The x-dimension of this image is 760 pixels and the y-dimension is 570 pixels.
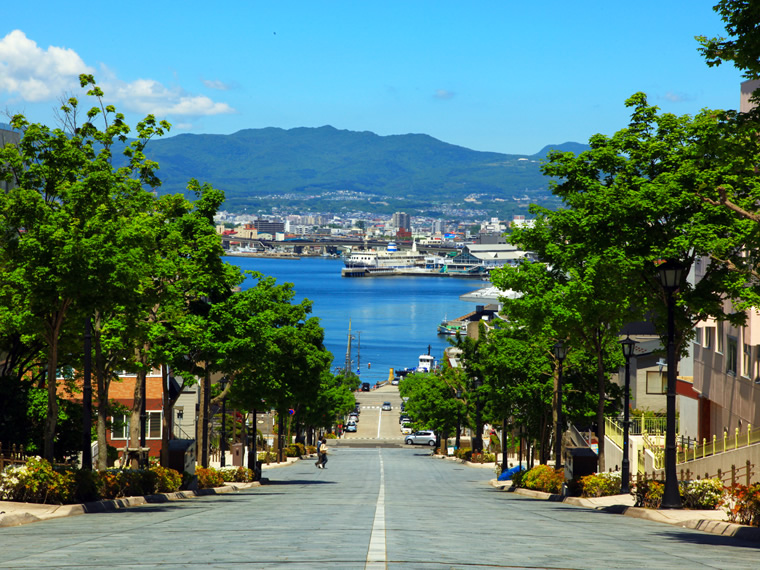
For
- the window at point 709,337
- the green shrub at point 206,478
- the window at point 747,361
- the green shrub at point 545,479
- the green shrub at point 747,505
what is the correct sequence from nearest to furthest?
the green shrub at point 747,505, the green shrub at point 545,479, the green shrub at point 206,478, the window at point 747,361, the window at point 709,337

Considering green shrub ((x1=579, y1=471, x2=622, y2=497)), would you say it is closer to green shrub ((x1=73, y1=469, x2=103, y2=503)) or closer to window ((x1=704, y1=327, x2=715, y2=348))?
green shrub ((x1=73, y1=469, x2=103, y2=503))

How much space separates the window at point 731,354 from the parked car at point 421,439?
72.0m

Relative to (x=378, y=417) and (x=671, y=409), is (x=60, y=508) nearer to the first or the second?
(x=671, y=409)

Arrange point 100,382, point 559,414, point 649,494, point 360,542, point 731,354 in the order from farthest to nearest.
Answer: point 731,354 → point 559,414 → point 100,382 → point 649,494 → point 360,542

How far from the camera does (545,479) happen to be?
1186 inches

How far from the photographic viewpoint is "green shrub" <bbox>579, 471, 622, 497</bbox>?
26.0m

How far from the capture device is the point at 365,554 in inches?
390

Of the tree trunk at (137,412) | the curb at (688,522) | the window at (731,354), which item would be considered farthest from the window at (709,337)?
the tree trunk at (137,412)

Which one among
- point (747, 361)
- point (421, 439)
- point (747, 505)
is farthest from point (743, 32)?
point (421, 439)

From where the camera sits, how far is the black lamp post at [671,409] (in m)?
18.8

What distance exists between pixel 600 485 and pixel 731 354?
579 inches

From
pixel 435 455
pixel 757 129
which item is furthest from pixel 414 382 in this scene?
pixel 757 129

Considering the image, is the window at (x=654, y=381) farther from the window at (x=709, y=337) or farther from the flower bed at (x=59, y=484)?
the flower bed at (x=59, y=484)

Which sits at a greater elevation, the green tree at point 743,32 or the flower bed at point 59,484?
the green tree at point 743,32
